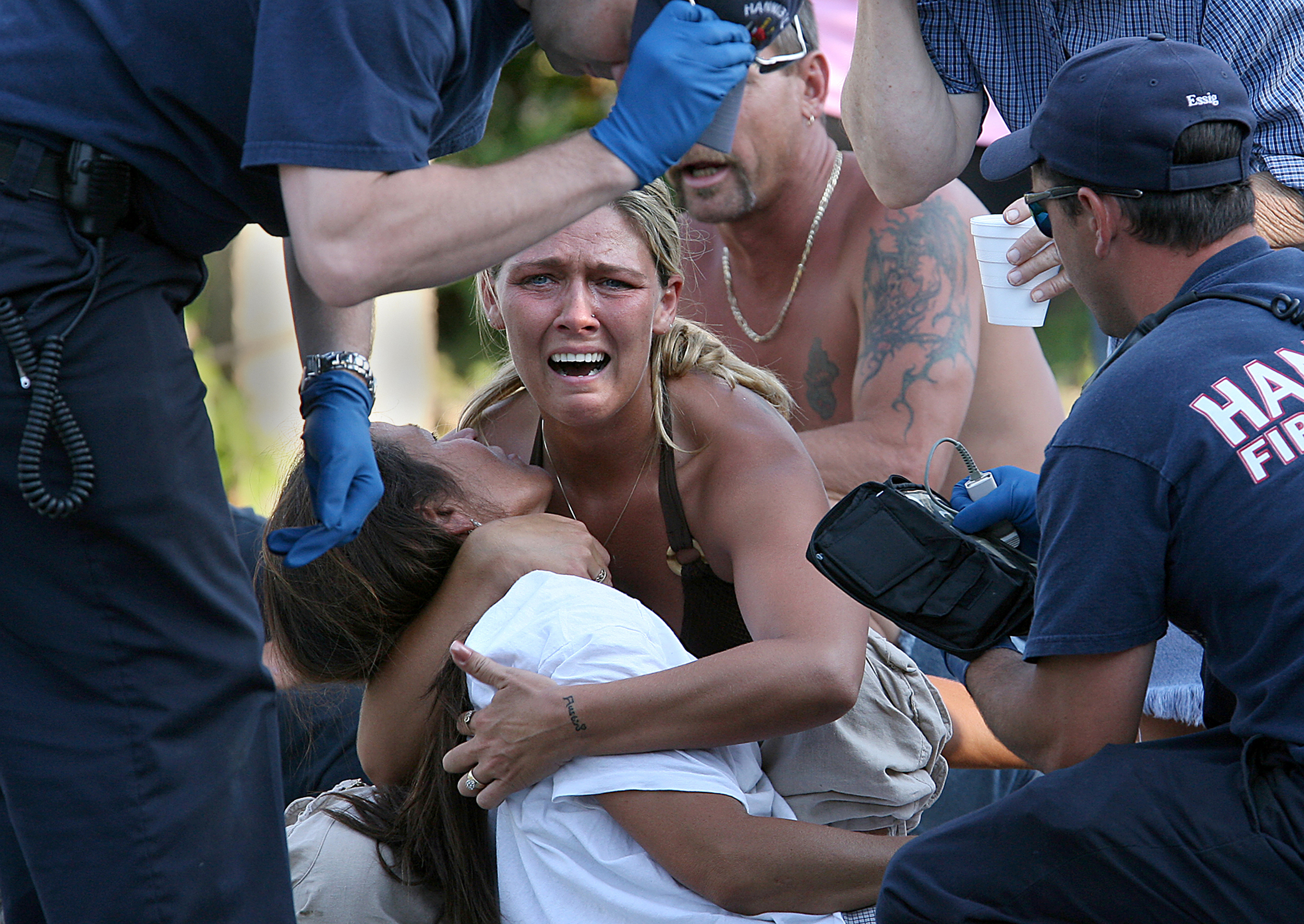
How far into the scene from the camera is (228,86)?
1.58 meters

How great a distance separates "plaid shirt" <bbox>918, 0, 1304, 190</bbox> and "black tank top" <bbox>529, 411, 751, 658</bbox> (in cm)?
100

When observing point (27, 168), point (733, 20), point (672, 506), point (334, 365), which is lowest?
point (672, 506)

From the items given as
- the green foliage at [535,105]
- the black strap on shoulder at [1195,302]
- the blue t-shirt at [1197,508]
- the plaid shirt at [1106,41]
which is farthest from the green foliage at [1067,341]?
the blue t-shirt at [1197,508]

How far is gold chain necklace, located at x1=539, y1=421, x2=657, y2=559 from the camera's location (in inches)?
109

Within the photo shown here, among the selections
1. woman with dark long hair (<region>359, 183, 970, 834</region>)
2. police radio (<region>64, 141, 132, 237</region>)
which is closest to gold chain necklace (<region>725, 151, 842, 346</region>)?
woman with dark long hair (<region>359, 183, 970, 834</region>)

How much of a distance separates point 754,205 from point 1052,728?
2224mm

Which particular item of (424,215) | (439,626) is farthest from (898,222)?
(424,215)

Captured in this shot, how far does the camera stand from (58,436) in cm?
156

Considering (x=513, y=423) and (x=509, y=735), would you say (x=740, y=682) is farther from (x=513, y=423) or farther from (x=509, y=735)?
(x=513, y=423)

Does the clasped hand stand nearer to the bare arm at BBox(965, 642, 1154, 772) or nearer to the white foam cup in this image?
the bare arm at BBox(965, 642, 1154, 772)

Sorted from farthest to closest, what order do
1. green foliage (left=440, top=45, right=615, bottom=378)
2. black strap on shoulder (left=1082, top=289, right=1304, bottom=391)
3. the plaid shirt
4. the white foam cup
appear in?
1. green foliage (left=440, top=45, right=615, bottom=378)
2. the white foam cup
3. the plaid shirt
4. black strap on shoulder (left=1082, top=289, right=1304, bottom=391)

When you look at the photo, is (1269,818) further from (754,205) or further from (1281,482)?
(754,205)

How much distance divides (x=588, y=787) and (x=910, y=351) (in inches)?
68.7

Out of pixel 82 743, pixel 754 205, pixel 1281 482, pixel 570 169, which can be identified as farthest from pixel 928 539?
pixel 754 205
